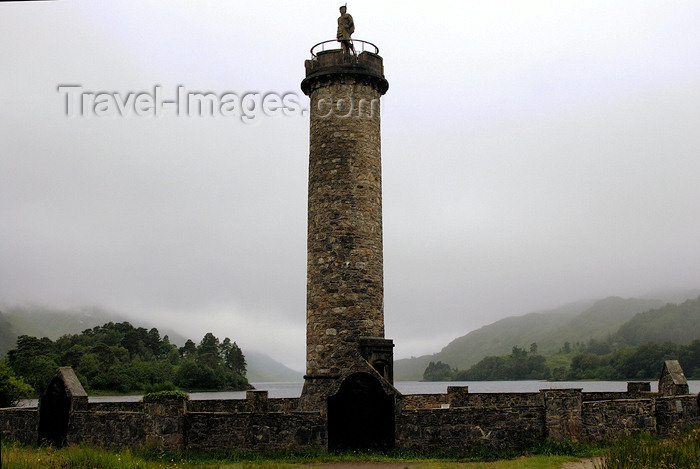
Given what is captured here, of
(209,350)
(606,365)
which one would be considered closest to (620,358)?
(606,365)

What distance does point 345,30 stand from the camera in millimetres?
21797

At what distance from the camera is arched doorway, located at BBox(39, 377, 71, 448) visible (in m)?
16.2

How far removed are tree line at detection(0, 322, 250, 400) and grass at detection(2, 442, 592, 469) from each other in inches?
1184

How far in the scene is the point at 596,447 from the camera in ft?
48.9

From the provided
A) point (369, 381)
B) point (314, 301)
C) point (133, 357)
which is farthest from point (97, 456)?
point (133, 357)

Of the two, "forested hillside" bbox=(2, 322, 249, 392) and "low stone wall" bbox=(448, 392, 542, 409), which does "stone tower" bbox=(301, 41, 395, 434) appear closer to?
"low stone wall" bbox=(448, 392, 542, 409)

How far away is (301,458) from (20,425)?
7.55 m

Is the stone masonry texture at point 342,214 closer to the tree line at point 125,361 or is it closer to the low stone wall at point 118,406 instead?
the low stone wall at point 118,406

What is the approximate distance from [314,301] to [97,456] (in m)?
8.54

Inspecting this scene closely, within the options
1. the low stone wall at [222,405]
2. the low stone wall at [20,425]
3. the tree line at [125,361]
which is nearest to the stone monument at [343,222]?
the low stone wall at [222,405]

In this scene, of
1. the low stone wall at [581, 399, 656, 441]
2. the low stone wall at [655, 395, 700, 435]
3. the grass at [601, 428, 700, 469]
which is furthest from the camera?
the low stone wall at [655, 395, 700, 435]

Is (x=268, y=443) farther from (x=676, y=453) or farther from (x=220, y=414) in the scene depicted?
(x=676, y=453)

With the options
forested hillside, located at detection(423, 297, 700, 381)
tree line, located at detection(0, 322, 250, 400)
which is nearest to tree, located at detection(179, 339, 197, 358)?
tree line, located at detection(0, 322, 250, 400)

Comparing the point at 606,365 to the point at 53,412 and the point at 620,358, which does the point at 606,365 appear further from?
the point at 53,412
